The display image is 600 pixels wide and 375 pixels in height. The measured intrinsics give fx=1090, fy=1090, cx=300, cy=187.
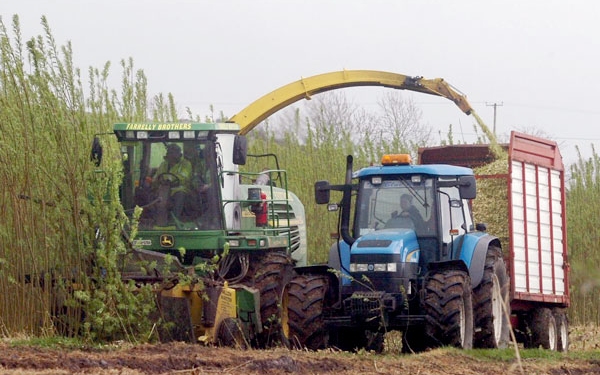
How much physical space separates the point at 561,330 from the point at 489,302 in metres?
3.60

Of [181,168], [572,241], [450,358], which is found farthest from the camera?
[572,241]

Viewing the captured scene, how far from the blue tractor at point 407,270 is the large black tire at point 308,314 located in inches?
0.5

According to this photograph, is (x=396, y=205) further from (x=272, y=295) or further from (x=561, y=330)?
(x=561, y=330)

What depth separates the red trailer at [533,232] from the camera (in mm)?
14662

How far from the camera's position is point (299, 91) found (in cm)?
1986

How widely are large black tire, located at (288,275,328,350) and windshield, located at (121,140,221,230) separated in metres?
1.32

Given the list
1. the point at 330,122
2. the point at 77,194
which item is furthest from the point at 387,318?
the point at 330,122

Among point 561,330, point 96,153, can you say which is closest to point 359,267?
point 96,153

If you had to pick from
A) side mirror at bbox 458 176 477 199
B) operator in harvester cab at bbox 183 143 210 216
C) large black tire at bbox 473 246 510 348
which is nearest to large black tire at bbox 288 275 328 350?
operator in harvester cab at bbox 183 143 210 216

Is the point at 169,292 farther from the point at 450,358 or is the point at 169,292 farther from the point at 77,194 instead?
the point at 450,358

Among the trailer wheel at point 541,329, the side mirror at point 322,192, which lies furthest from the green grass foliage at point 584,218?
the side mirror at point 322,192

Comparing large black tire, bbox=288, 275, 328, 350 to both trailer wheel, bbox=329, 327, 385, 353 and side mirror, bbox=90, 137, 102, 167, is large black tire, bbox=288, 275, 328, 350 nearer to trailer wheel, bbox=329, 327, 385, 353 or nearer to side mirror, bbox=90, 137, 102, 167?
trailer wheel, bbox=329, 327, 385, 353

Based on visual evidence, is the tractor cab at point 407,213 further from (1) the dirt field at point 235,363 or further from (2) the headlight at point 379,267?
(1) the dirt field at point 235,363

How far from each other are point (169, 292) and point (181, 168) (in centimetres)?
167
